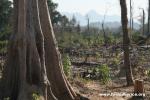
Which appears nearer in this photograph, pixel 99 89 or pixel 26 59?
pixel 26 59

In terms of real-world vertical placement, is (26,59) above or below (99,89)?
above

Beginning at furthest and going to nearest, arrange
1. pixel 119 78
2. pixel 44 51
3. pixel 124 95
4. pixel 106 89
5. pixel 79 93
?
pixel 119 78 → pixel 106 89 → pixel 124 95 → pixel 79 93 → pixel 44 51

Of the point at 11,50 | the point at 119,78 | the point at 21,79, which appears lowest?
the point at 119,78

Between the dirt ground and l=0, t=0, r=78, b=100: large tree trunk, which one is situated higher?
l=0, t=0, r=78, b=100: large tree trunk

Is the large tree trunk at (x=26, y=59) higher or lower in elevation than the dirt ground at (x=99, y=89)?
higher

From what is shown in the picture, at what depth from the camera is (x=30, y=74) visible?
922 cm

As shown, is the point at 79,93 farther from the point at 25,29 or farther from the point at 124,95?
the point at 25,29

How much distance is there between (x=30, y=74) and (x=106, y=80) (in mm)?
4850

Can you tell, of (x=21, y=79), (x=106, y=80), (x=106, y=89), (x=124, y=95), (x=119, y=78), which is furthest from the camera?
(x=119, y=78)

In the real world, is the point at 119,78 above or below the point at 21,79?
below

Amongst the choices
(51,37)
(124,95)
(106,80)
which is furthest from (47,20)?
(106,80)

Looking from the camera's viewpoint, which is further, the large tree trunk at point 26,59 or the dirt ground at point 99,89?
the dirt ground at point 99,89

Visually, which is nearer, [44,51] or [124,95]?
[44,51]

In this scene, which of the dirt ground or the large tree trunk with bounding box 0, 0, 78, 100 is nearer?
the large tree trunk with bounding box 0, 0, 78, 100
